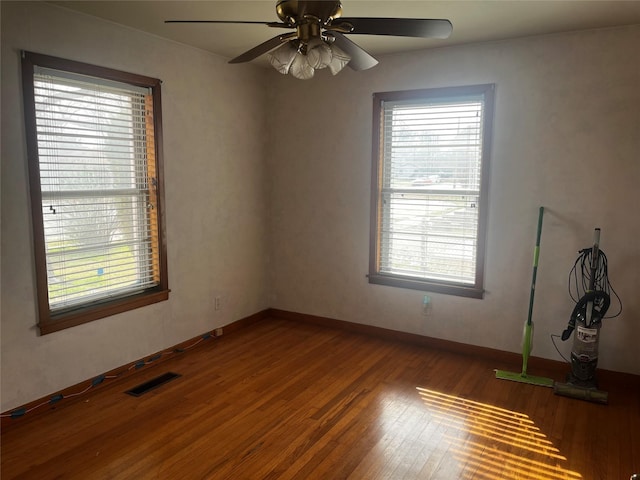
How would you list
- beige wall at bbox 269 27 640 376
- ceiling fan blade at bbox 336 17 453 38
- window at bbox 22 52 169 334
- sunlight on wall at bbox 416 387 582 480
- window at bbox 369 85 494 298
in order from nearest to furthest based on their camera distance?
ceiling fan blade at bbox 336 17 453 38
sunlight on wall at bbox 416 387 582 480
window at bbox 22 52 169 334
beige wall at bbox 269 27 640 376
window at bbox 369 85 494 298

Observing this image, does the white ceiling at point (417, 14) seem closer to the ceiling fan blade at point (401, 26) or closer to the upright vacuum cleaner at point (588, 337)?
the ceiling fan blade at point (401, 26)

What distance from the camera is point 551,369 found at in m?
3.70

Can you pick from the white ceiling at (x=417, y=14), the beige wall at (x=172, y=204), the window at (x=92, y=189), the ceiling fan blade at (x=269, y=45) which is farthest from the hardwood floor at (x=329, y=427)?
the white ceiling at (x=417, y=14)

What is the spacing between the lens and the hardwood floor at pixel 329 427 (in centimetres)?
249

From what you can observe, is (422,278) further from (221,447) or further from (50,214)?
(50,214)

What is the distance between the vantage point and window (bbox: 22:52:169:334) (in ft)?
9.78

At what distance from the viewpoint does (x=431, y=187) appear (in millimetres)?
4062

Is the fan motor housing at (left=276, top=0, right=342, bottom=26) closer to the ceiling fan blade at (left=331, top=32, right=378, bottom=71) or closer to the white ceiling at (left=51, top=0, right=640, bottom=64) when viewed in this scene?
the ceiling fan blade at (left=331, top=32, right=378, bottom=71)

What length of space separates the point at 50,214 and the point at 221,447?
1797mm

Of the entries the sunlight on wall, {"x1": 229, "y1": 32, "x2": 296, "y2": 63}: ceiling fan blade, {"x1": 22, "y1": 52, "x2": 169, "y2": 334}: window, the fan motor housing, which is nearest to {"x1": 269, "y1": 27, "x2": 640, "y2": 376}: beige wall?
the sunlight on wall

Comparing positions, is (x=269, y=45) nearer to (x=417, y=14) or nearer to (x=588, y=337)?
(x=417, y=14)

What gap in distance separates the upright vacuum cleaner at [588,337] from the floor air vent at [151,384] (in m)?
2.76

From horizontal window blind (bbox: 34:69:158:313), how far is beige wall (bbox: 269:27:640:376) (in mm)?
1594

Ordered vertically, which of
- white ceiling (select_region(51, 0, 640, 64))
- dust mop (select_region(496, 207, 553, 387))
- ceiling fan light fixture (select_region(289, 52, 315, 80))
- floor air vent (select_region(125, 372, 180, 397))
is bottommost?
floor air vent (select_region(125, 372, 180, 397))
